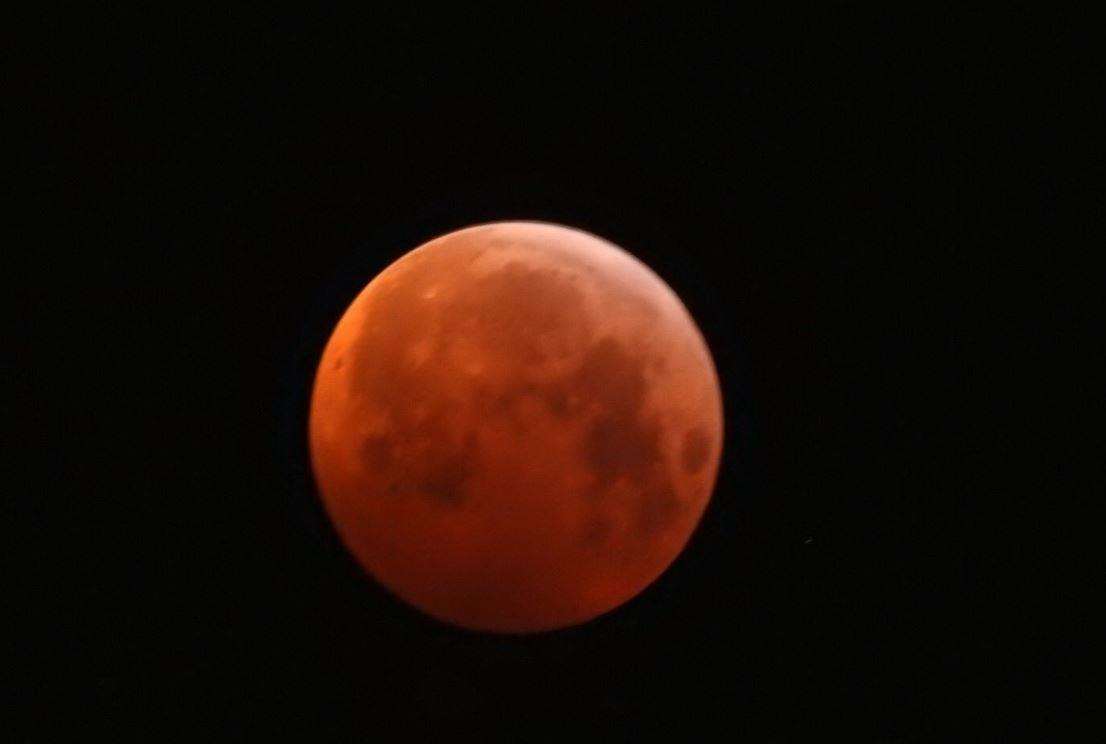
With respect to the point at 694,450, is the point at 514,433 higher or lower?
lower

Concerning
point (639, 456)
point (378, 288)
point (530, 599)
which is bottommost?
point (530, 599)

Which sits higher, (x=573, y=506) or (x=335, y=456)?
(x=335, y=456)

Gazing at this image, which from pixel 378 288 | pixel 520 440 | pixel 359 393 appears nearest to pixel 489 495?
pixel 520 440

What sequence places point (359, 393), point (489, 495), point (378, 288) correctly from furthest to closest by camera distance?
point (378, 288) → point (359, 393) → point (489, 495)

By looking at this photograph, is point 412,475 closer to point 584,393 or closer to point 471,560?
A: point 471,560

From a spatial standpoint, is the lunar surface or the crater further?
the crater

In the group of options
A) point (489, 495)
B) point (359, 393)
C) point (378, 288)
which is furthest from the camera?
point (378, 288)

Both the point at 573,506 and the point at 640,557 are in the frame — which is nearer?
the point at 573,506

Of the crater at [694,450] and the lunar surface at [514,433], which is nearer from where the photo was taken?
the lunar surface at [514,433]
